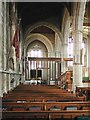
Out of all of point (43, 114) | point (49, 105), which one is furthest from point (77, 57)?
point (43, 114)

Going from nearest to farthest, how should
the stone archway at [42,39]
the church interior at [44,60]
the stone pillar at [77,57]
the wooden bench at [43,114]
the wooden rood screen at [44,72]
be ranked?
1. the wooden bench at [43,114]
2. the church interior at [44,60]
3. the stone pillar at [77,57]
4. the stone archway at [42,39]
5. the wooden rood screen at [44,72]

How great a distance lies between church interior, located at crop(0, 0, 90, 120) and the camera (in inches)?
267

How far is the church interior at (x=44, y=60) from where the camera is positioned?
6.78 meters

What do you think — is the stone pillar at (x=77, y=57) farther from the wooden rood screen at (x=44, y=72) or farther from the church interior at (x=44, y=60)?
the wooden rood screen at (x=44, y=72)

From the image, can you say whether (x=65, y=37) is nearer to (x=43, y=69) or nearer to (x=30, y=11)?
(x=30, y=11)

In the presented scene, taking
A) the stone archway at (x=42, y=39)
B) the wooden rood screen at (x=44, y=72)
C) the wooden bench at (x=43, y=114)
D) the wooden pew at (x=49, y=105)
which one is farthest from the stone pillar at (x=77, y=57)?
the stone archway at (x=42, y=39)

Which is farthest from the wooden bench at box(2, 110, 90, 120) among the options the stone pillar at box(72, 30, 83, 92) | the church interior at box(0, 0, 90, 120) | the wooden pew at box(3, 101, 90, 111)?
the stone pillar at box(72, 30, 83, 92)

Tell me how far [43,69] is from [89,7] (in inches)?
652

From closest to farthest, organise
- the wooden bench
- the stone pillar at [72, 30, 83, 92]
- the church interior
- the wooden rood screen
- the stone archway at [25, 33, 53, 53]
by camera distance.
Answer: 1. the wooden bench
2. the church interior
3. the stone pillar at [72, 30, 83, 92]
4. the stone archway at [25, 33, 53, 53]
5. the wooden rood screen

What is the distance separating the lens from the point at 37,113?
5.46m

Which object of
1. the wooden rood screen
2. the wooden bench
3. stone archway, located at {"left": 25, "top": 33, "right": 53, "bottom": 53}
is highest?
stone archway, located at {"left": 25, "top": 33, "right": 53, "bottom": 53}

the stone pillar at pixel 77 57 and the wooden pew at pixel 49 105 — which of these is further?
the stone pillar at pixel 77 57

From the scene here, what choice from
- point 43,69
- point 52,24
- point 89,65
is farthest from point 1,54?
point 43,69

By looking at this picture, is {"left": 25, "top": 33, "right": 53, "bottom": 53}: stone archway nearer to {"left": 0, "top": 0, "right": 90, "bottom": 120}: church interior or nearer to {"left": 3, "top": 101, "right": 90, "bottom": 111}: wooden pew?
{"left": 0, "top": 0, "right": 90, "bottom": 120}: church interior
